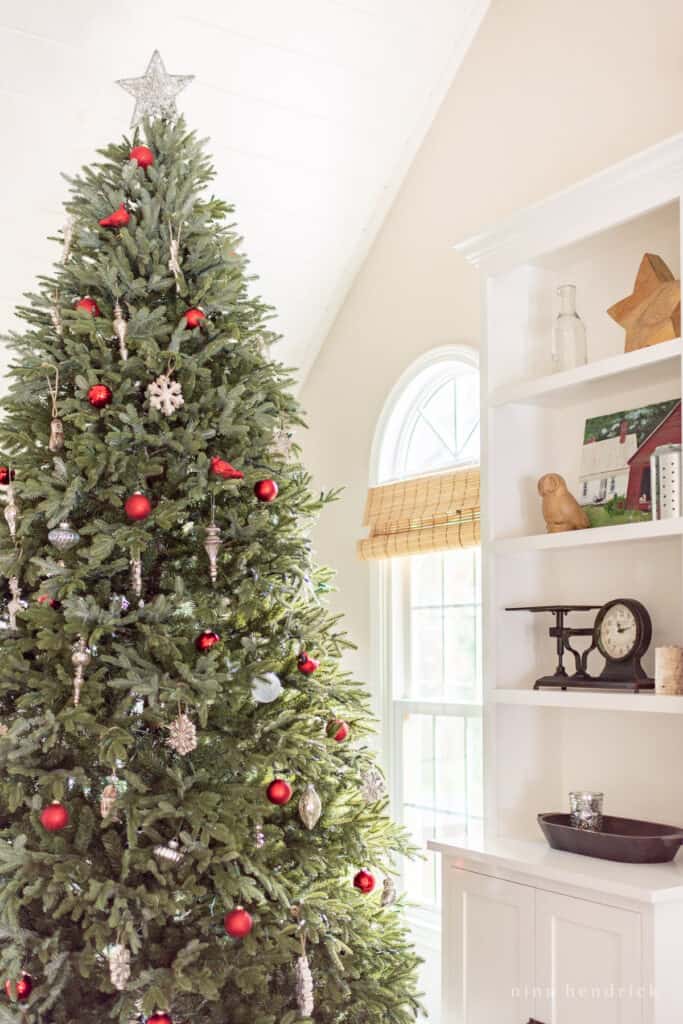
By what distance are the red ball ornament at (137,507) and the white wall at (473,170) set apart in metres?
1.65

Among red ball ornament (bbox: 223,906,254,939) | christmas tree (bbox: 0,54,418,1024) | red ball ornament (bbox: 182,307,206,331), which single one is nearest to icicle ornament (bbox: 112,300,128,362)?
christmas tree (bbox: 0,54,418,1024)

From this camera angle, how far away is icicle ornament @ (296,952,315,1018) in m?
2.28

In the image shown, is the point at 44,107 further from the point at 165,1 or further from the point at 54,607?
the point at 54,607

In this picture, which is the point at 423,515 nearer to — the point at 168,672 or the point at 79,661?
the point at 168,672

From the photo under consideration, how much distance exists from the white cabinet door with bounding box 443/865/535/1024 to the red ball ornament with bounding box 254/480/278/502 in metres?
1.05

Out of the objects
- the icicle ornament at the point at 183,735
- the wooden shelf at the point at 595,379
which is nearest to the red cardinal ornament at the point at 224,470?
the icicle ornament at the point at 183,735

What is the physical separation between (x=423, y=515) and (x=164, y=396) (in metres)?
1.55

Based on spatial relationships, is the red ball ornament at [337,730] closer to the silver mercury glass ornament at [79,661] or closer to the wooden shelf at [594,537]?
the silver mercury glass ornament at [79,661]

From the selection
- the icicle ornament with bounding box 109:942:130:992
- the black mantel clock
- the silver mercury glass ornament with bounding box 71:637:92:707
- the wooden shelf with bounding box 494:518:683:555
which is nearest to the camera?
the icicle ornament with bounding box 109:942:130:992

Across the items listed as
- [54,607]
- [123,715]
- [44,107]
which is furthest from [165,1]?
[123,715]

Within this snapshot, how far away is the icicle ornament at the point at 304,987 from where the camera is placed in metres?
2.28

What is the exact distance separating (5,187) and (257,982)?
103 inches

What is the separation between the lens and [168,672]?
92.3 inches

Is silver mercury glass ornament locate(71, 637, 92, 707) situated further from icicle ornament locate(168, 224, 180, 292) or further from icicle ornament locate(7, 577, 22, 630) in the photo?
icicle ornament locate(168, 224, 180, 292)
